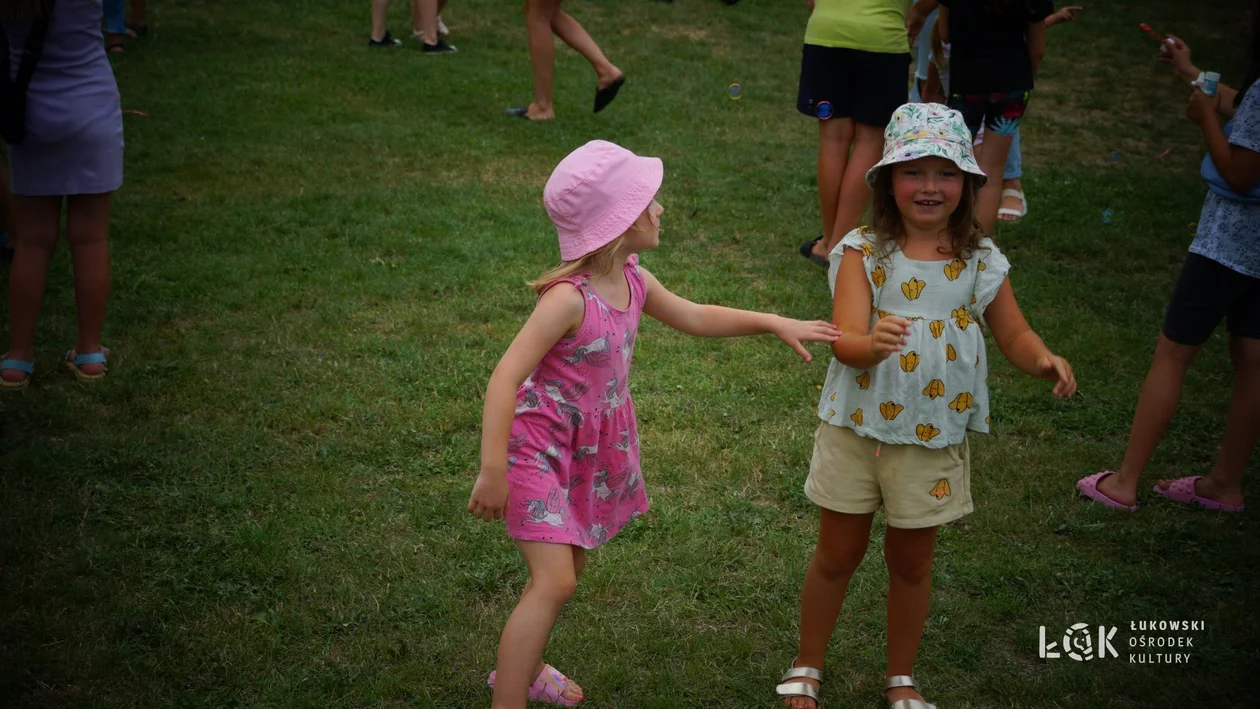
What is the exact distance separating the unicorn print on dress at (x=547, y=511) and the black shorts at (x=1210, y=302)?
2631mm

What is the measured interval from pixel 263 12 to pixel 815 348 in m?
9.19

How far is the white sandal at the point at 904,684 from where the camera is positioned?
3.18 metres

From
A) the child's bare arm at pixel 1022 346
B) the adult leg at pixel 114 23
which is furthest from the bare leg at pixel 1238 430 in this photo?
the adult leg at pixel 114 23

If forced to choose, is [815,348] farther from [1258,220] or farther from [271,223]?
[271,223]

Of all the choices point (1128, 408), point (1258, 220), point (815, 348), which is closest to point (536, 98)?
point (815, 348)

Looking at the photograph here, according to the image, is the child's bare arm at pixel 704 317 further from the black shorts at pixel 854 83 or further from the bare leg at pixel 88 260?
the black shorts at pixel 854 83

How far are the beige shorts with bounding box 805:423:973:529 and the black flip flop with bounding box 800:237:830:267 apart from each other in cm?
365

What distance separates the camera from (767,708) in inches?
127

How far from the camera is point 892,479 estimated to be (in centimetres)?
298

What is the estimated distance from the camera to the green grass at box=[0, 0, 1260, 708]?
11.0 ft

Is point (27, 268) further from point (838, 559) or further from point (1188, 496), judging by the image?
point (1188, 496)

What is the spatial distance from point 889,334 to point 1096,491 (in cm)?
208

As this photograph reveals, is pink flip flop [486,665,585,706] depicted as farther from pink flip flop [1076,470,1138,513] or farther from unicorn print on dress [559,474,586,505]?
pink flip flop [1076,470,1138,513]

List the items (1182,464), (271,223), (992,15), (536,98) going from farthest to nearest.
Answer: (536,98)
(271,223)
(992,15)
(1182,464)
